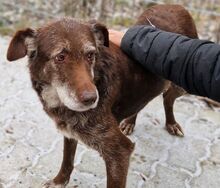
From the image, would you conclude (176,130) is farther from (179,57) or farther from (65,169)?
(179,57)

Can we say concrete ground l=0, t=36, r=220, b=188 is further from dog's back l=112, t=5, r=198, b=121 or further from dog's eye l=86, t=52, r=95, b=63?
dog's eye l=86, t=52, r=95, b=63

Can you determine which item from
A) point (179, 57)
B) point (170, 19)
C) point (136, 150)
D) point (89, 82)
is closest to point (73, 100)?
point (89, 82)

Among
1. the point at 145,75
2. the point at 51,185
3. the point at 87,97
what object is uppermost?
the point at 87,97

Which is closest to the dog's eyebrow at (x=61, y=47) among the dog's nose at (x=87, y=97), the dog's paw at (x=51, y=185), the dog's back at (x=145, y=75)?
the dog's nose at (x=87, y=97)

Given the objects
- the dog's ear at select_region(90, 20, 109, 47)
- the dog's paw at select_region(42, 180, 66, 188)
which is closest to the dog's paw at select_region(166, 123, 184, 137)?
the dog's paw at select_region(42, 180, 66, 188)

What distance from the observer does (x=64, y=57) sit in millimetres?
3027

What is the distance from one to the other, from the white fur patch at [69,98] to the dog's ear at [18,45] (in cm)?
32

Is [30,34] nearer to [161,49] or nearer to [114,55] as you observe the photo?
[114,55]

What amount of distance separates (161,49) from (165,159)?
1.64 metres

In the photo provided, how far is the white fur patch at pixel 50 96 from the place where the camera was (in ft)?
Result: 10.9

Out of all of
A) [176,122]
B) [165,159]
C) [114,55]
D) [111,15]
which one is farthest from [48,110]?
[111,15]

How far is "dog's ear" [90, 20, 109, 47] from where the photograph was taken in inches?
131

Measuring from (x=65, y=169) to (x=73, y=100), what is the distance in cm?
122

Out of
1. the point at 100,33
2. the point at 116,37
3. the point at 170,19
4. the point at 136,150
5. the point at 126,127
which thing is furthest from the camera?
the point at 126,127
